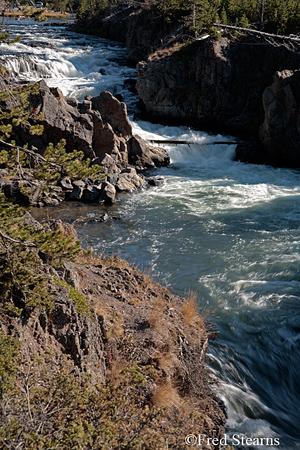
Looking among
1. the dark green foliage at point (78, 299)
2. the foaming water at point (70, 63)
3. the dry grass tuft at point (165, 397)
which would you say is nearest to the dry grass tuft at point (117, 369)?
the dry grass tuft at point (165, 397)

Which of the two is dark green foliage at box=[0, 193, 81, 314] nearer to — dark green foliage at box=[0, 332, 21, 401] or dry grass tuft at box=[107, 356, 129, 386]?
dark green foliage at box=[0, 332, 21, 401]

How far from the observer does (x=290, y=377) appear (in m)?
8.25

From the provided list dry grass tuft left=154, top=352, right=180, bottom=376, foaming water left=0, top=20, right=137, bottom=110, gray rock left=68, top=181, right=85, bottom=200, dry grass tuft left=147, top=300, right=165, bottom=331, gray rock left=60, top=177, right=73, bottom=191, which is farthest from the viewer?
foaming water left=0, top=20, right=137, bottom=110

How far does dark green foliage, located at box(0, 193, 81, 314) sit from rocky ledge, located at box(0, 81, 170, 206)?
1197 centimetres

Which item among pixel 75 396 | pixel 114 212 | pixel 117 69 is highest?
pixel 117 69

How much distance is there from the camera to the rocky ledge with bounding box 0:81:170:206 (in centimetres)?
1862

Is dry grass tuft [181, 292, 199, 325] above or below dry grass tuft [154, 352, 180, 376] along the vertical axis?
below

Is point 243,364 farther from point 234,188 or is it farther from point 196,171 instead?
point 196,171

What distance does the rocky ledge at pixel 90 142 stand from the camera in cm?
1862

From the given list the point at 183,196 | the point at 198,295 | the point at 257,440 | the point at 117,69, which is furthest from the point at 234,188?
the point at 117,69

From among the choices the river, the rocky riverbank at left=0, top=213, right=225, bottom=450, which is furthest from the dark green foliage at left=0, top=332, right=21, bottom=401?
the river

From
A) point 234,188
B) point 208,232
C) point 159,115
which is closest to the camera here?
point 208,232

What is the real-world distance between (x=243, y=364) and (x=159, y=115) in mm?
26510

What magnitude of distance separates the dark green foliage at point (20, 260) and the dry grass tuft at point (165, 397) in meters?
2.20
